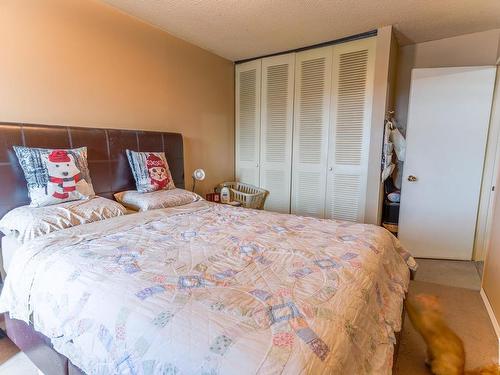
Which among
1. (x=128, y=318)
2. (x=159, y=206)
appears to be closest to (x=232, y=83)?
(x=159, y=206)

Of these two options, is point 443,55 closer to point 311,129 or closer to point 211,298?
point 311,129

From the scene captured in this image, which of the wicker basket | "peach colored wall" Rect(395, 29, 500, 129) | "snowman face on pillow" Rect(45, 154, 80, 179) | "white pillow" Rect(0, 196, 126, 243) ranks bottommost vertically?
the wicker basket

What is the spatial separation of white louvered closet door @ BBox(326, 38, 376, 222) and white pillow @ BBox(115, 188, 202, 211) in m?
1.73

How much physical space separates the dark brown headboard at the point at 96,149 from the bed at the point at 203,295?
0.01m

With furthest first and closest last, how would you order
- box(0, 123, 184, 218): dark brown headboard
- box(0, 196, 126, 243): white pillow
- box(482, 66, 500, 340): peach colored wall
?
box(482, 66, 500, 340): peach colored wall < box(0, 123, 184, 218): dark brown headboard < box(0, 196, 126, 243): white pillow

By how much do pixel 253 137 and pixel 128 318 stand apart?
309cm

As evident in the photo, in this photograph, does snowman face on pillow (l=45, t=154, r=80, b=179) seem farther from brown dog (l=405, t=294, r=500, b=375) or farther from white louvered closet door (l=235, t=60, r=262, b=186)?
brown dog (l=405, t=294, r=500, b=375)

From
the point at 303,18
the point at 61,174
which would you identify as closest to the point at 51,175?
the point at 61,174

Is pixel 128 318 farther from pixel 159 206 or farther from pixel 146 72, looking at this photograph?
pixel 146 72

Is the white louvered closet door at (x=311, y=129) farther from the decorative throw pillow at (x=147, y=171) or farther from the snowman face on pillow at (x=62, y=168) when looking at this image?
the snowman face on pillow at (x=62, y=168)

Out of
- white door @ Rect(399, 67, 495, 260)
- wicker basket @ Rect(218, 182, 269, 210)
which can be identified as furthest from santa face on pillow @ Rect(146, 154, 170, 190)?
white door @ Rect(399, 67, 495, 260)

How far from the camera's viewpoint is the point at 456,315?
211cm

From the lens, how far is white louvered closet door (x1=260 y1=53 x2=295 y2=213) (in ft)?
11.4

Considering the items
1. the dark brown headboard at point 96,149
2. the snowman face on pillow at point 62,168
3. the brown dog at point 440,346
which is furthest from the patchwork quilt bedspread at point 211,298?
the dark brown headboard at point 96,149
